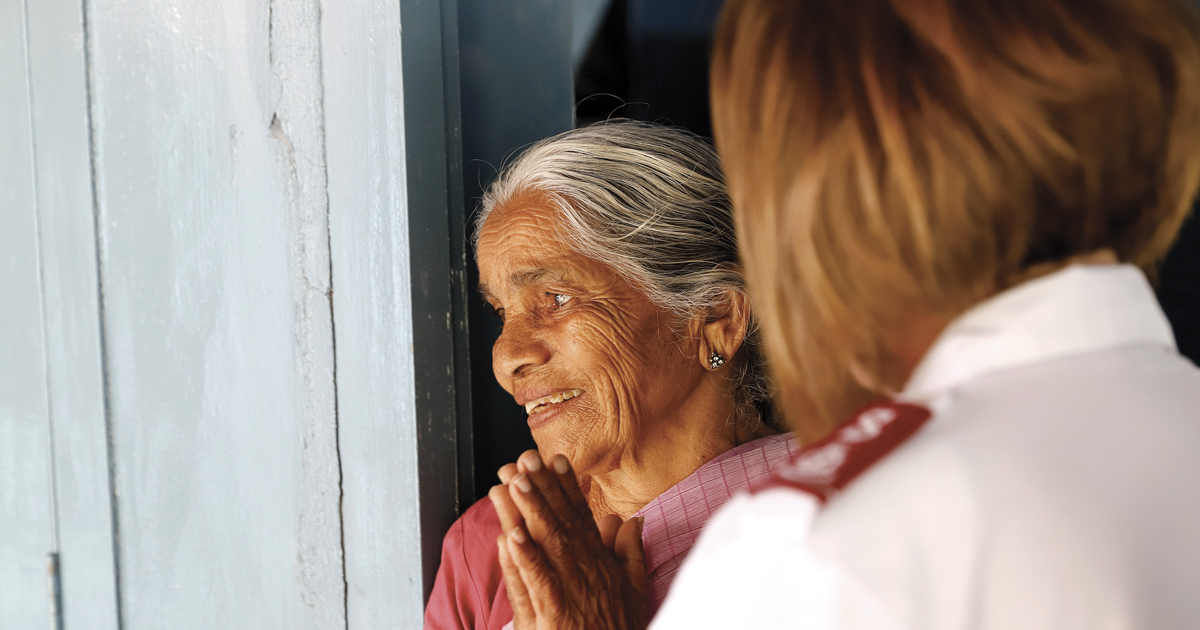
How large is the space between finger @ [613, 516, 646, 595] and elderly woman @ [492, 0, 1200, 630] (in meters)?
0.91

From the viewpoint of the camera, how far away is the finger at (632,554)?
4.86 ft

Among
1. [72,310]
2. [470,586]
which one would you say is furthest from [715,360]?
[72,310]

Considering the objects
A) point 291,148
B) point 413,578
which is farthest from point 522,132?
point 413,578

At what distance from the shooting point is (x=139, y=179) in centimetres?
194

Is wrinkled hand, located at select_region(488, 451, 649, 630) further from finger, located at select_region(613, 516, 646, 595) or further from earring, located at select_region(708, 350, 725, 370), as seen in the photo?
earring, located at select_region(708, 350, 725, 370)

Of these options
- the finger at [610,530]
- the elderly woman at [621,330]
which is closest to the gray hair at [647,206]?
the elderly woman at [621,330]

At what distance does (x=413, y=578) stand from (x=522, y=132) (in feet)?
3.53

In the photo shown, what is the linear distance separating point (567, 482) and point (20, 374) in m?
1.64

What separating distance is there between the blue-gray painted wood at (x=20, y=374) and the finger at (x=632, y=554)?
1572 mm

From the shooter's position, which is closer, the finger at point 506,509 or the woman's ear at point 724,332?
the finger at point 506,509

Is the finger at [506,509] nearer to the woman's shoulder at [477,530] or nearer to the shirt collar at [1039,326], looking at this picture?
the woman's shoulder at [477,530]

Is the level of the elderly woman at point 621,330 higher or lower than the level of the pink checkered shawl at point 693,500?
higher

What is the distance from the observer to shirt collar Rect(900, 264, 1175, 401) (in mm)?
570

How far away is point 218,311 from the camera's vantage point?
6.17ft
